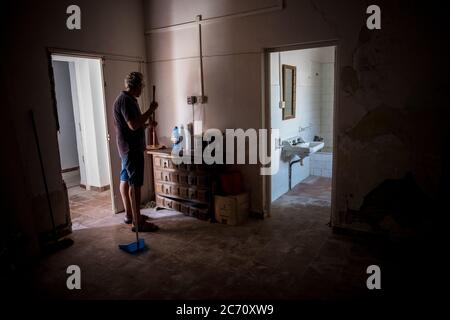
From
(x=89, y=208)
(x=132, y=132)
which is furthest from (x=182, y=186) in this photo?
(x=89, y=208)

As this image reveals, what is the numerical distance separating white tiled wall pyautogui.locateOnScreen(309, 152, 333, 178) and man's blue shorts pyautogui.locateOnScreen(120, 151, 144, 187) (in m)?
3.61

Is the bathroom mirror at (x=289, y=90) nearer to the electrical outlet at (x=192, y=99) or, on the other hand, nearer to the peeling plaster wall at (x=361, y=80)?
the peeling plaster wall at (x=361, y=80)

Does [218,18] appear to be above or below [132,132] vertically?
above

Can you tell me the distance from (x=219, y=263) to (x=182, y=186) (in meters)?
1.47

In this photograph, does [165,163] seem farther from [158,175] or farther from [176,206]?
[176,206]

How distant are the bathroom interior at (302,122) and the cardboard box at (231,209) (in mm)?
839

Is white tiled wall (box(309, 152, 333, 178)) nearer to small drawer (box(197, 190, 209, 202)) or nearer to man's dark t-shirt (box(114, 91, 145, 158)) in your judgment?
small drawer (box(197, 190, 209, 202))

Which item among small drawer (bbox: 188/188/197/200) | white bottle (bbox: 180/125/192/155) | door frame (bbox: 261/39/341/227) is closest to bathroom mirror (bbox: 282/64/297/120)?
door frame (bbox: 261/39/341/227)

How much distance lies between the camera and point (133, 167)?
3.76m

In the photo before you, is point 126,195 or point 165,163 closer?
point 126,195

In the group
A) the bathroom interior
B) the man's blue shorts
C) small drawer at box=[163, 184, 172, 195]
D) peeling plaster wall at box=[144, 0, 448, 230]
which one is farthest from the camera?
the bathroom interior

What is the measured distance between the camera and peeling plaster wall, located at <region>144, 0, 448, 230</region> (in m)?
2.94

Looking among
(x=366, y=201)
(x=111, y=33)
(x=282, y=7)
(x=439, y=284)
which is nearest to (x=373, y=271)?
(x=439, y=284)
